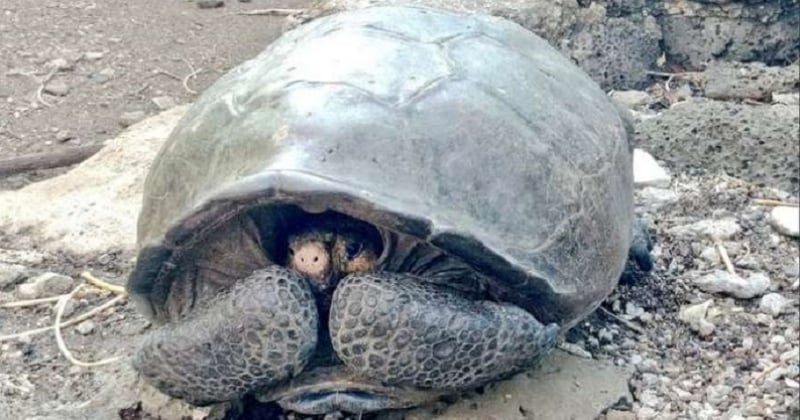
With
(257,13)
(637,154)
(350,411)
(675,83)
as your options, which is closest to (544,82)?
(350,411)

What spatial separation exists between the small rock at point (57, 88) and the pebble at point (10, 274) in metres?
1.73

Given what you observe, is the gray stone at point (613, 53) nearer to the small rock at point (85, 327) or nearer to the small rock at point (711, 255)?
the small rock at point (711, 255)

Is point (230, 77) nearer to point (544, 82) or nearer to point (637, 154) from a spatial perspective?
point (544, 82)

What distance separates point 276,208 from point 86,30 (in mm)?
3501

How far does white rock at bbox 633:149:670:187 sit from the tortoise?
0.84m

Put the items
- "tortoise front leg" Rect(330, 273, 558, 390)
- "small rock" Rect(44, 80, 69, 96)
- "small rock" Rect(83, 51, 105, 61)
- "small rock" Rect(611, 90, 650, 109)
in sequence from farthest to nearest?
"small rock" Rect(83, 51, 105, 61) → "small rock" Rect(44, 80, 69, 96) → "small rock" Rect(611, 90, 650, 109) → "tortoise front leg" Rect(330, 273, 558, 390)

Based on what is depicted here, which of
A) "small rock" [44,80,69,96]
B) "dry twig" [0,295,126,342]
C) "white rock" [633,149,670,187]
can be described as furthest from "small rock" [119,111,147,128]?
"white rock" [633,149,670,187]

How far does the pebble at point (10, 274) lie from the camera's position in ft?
10.8

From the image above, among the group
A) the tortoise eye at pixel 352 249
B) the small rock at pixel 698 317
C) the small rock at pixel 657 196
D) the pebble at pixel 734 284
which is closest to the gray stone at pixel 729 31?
the small rock at pixel 657 196

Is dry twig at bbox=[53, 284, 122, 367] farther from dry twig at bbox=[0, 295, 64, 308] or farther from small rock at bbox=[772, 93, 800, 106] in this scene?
small rock at bbox=[772, 93, 800, 106]

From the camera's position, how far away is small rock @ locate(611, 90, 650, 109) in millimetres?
4230

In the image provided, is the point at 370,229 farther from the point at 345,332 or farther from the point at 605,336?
the point at 605,336

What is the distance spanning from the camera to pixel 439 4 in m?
4.29

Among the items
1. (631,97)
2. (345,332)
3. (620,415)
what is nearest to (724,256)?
(620,415)
